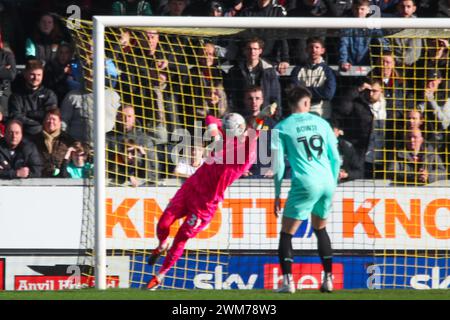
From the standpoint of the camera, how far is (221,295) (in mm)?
8055

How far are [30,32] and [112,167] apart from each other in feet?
8.68

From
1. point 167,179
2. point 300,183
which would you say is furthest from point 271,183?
point 300,183

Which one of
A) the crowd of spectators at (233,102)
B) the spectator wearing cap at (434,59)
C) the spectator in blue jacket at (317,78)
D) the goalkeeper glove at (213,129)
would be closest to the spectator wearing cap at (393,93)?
the crowd of spectators at (233,102)

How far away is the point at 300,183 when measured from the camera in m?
8.34

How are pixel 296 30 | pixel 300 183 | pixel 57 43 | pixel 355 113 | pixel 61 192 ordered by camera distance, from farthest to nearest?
pixel 57 43, pixel 355 113, pixel 61 192, pixel 296 30, pixel 300 183

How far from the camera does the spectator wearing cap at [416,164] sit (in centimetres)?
998

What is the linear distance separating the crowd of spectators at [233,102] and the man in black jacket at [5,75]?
0.01 metres

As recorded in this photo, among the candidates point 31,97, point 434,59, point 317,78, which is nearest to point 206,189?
point 317,78

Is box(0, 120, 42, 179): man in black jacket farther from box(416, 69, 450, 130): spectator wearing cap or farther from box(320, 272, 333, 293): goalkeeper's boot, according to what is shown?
box(416, 69, 450, 130): spectator wearing cap

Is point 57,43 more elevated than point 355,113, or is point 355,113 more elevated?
point 57,43

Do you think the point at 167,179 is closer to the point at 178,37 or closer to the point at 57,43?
the point at 178,37

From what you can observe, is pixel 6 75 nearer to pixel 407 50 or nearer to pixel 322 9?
pixel 322 9

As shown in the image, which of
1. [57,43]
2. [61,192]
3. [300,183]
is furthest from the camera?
[57,43]

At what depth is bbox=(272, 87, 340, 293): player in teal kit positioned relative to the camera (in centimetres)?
831
